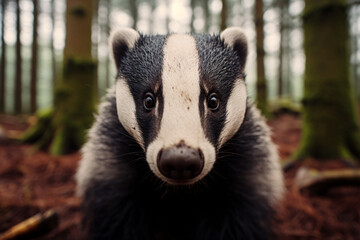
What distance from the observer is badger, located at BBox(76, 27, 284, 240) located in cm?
171

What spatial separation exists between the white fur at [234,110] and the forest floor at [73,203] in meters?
1.06

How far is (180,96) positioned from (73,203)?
2.29m

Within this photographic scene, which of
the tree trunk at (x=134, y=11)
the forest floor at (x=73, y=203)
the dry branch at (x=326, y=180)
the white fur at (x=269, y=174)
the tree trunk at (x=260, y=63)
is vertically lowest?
the forest floor at (x=73, y=203)

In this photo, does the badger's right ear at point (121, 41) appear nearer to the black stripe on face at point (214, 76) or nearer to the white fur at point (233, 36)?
the black stripe on face at point (214, 76)

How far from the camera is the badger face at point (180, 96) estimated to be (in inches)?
57.4

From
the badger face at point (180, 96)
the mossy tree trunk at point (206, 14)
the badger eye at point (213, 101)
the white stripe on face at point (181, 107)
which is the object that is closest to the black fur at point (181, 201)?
the badger face at point (180, 96)

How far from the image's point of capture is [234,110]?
191 centimetres

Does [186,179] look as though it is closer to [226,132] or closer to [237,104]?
[226,132]

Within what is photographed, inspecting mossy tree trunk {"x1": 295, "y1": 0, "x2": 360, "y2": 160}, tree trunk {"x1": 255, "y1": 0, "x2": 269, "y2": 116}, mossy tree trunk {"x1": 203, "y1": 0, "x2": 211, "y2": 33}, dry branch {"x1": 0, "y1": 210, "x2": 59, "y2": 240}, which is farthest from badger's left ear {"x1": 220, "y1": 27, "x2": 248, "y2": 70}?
mossy tree trunk {"x1": 203, "y1": 0, "x2": 211, "y2": 33}

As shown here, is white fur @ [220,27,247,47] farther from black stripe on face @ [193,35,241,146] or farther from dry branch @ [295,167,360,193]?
dry branch @ [295,167,360,193]

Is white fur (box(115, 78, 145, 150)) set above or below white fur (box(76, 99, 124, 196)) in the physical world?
above

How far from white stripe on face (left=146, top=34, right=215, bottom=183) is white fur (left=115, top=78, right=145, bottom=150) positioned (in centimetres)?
31

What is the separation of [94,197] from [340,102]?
351cm

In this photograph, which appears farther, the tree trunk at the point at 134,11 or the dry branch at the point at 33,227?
the tree trunk at the point at 134,11
